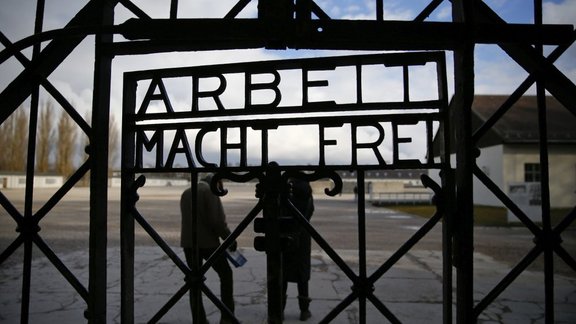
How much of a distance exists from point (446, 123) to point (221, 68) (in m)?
1.18

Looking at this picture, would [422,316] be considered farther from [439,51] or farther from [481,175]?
[439,51]

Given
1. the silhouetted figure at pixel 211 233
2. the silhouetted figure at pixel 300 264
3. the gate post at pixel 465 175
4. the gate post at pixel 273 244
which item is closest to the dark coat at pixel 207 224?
the silhouetted figure at pixel 211 233

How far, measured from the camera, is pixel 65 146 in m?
48.3

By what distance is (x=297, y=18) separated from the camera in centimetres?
158

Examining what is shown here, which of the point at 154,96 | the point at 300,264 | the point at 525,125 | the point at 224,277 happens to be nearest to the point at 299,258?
the point at 300,264

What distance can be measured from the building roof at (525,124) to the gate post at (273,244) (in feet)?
62.3

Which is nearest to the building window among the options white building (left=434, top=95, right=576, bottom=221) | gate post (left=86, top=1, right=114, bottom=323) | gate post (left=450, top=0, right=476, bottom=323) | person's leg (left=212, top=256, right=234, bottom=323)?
white building (left=434, top=95, right=576, bottom=221)

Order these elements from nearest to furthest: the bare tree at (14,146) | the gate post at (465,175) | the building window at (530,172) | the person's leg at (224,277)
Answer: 1. the gate post at (465,175)
2. the person's leg at (224,277)
3. the building window at (530,172)
4. the bare tree at (14,146)

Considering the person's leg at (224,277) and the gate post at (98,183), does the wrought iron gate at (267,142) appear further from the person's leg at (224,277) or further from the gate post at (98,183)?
the person's leg at (224,277)

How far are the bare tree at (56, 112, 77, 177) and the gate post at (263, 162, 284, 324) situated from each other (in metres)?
52.2

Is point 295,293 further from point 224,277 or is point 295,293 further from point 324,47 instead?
point 324,47

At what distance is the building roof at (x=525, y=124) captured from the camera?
2002cm

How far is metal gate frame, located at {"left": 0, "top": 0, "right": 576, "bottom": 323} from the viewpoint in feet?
5.13

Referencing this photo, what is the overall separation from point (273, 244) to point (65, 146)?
54816 millimetres
